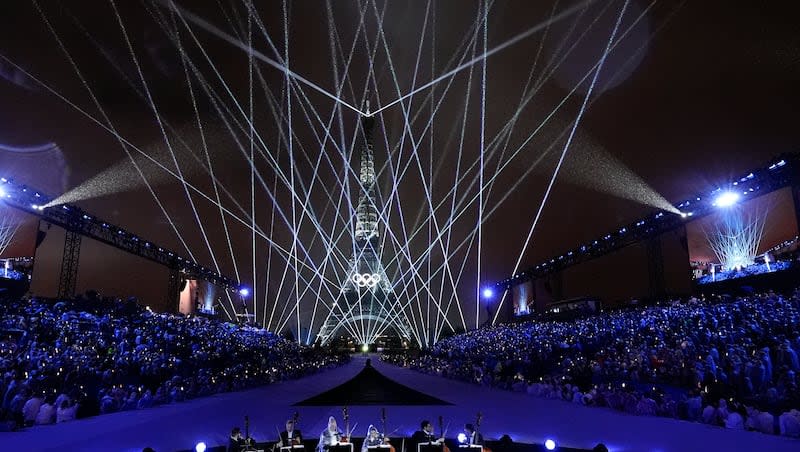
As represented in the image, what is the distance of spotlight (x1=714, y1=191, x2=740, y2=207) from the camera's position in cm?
2712

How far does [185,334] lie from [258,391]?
23.2 ft

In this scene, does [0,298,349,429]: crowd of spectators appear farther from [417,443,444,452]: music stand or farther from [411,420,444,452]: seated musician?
[417,443,444,452]: music stand

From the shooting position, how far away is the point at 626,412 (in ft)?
46.2

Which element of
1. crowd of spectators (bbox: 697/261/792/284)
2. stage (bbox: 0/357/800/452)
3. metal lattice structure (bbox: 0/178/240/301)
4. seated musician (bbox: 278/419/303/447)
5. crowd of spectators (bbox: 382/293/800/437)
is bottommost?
stage (bbox: 0/357/800/452)

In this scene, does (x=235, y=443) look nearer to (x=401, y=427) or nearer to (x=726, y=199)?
(x=401, y=427)

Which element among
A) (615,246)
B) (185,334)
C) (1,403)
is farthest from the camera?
(615,246)

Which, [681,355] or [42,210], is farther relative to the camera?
[42,210]

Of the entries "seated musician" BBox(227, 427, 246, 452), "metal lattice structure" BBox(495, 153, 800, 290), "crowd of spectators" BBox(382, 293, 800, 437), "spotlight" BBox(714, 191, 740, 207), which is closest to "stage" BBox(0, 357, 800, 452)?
"crowd of spectators" BBox(382, 293, 800, 437)

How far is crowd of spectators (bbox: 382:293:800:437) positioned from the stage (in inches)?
25.4

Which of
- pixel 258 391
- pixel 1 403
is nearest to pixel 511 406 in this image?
pixel 258 391

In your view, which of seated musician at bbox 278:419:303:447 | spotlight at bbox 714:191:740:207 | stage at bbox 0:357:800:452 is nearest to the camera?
seated musician at bbox 278:419:303:447

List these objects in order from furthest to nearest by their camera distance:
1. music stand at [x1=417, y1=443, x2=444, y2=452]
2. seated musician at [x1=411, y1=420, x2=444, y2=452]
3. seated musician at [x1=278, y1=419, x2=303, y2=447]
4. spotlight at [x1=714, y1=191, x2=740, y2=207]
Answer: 1. spotlight at [x1=714, y1=191, x2=740, y2=207]
2. seated musician at [x1=278, y1=419, x2=303, y2=447]
3. seated musician at [x1=411, y1=420, x2=444, y2=452]
4. music stand at [x1=417, y1=443, x2=444, y2=452]

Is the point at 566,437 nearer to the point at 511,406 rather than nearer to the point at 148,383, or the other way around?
the point at 511,406

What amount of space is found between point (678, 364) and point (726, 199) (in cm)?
1605
